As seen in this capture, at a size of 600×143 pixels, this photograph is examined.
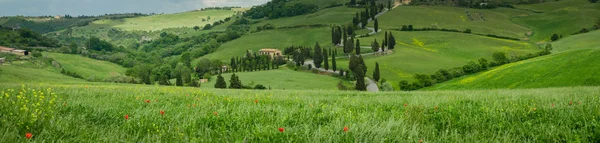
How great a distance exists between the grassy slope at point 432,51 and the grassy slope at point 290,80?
55.3 feet

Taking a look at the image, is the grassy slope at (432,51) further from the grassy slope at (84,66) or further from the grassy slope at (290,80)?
the grassy slope at (84,66)

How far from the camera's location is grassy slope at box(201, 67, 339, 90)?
104887 millimetres

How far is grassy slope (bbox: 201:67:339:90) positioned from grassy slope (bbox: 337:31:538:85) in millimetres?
16864

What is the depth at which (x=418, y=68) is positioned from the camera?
124062mm

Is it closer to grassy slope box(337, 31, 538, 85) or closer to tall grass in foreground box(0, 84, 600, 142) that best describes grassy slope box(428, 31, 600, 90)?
grassy slope box(337, 31, 538, 85)

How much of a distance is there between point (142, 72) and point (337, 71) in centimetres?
9463

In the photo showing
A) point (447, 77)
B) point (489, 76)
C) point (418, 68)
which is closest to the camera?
point (489, 76)

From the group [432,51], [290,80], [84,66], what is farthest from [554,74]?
[84,66]

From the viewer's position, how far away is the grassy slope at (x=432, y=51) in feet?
407

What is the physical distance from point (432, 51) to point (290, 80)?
241ft

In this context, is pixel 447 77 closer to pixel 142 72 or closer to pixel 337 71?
pixel 337 71

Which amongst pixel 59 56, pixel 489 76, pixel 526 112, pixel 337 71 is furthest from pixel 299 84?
pixel 59 56

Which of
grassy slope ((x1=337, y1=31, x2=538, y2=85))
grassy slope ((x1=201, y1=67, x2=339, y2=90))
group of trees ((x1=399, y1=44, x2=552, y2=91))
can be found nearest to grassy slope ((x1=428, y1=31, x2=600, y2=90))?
group of trees ((x1=399, y1=44, x2=552, y2=91))

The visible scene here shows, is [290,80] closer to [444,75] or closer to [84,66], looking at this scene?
[444,75]
